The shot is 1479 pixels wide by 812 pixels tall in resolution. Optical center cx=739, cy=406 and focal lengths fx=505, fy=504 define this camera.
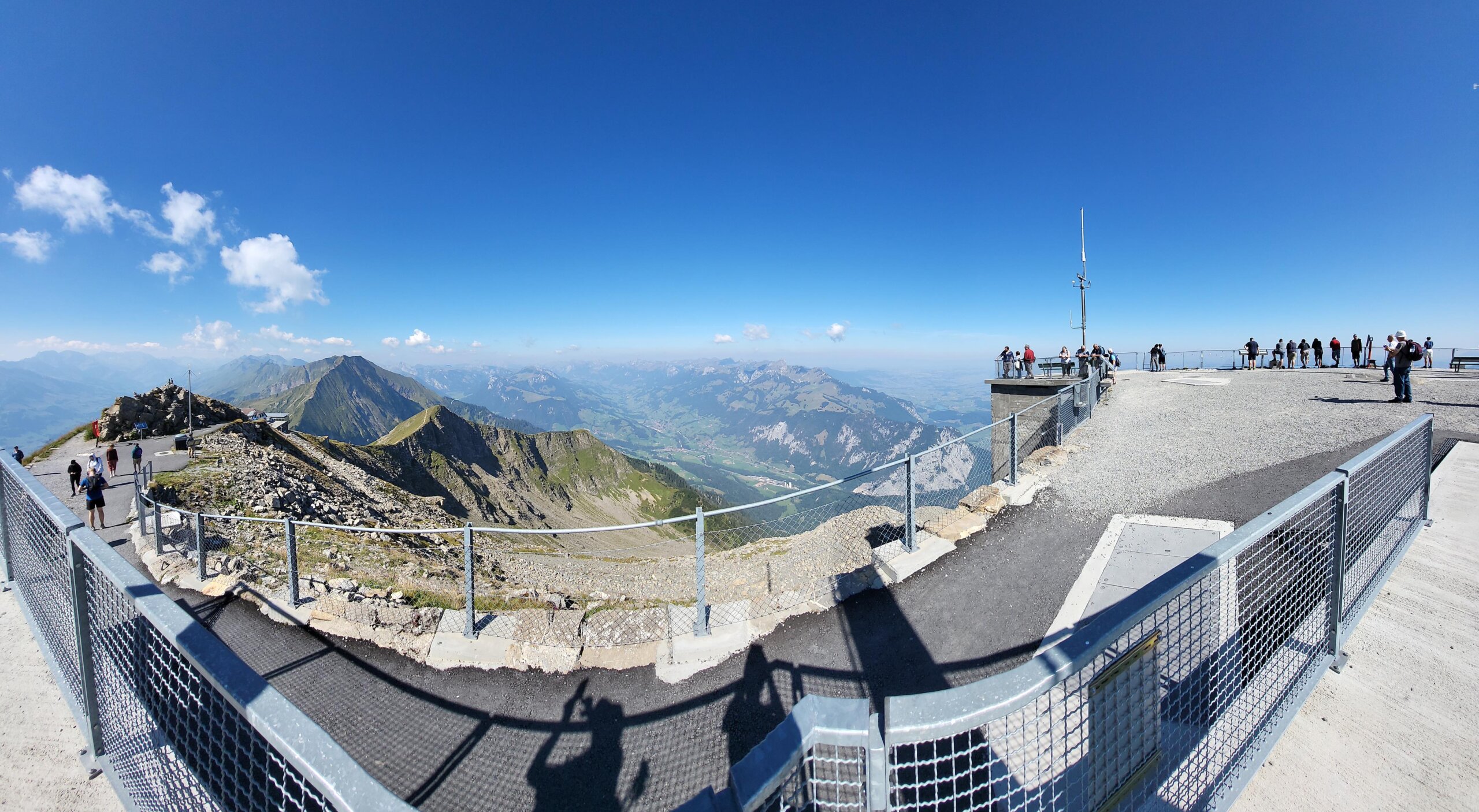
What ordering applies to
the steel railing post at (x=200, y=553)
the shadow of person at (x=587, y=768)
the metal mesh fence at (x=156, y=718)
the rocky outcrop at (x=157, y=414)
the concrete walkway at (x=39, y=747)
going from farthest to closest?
1. the rocky outcrop at (x=157, y=414)
2. the steel railing post at (x=200, y=553)
3. the shadow of person at (x=587, y=768)
4. the concrete walkway at (x=39, y=747)
5. the metal mesh fence at (x=156, y=718)

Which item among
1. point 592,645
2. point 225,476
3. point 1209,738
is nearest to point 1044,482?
point 1209,738

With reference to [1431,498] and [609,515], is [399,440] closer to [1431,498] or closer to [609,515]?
[609,515]

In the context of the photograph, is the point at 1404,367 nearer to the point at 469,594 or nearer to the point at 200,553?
the point at 469,594

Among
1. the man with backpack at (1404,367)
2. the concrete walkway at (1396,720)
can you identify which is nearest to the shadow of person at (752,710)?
the concrete walkway at (1396,720)

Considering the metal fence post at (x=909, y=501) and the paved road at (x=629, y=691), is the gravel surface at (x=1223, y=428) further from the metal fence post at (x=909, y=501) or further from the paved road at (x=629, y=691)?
the paved road at (x=629, y=691)

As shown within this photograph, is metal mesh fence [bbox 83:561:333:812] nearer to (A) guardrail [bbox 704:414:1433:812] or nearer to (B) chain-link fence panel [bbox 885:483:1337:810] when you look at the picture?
(A) guardrail [bbox 704:414:1433:812]

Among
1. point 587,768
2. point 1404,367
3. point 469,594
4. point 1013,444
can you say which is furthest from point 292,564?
point 1404,367

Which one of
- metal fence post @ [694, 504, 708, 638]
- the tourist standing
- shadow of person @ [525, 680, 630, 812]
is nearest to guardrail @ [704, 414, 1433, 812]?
shadow of person @ [525, 680, 630, 812]
